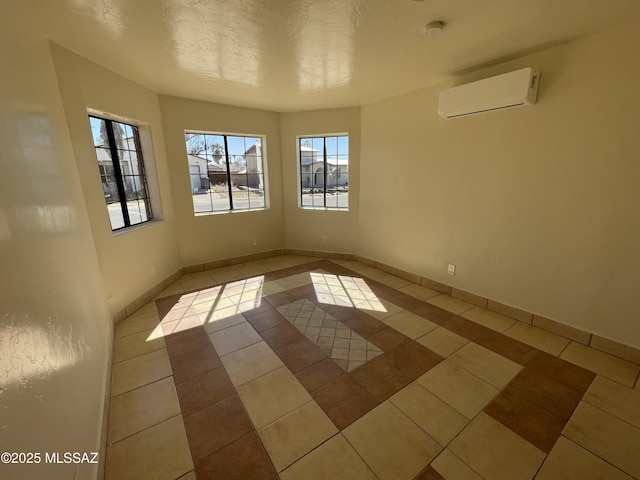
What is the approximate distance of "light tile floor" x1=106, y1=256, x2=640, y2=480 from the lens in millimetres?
1484

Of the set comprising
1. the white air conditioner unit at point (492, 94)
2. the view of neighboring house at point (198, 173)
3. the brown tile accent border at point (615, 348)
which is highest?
the white air conditioner unit at point (492, 94)

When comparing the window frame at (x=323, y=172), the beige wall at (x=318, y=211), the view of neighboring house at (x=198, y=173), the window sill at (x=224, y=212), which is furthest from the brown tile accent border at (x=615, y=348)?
the view of neighboring house at (x=198, y=173)

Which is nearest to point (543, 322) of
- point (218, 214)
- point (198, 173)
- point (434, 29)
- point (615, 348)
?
point (615, 348)

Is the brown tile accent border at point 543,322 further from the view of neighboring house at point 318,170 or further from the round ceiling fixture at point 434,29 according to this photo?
the round ceiling fixture at point 434,29

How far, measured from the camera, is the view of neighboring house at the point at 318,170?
4637mm

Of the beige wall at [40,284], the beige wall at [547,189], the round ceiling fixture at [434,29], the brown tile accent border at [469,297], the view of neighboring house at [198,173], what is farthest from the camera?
the view of neighboring house at [198,173]

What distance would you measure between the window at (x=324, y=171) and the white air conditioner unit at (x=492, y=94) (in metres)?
1.89

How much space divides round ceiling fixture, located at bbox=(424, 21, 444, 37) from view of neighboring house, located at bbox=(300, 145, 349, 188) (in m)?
2.57

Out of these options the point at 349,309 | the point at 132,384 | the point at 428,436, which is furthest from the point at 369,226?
the point at 132,384

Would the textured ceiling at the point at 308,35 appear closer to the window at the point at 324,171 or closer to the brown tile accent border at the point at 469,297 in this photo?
the window at the point at 324,171

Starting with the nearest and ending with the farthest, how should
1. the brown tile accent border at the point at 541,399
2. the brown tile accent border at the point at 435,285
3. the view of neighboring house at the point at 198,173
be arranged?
the brown tile accent border at the point at 541,399 < the brown tile accent border at the point at 435,285 < the view of neighboring house at the point at 198,173

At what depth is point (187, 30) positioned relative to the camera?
6.57 feet

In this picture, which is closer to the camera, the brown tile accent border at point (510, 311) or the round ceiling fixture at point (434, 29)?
the round ceiling fixture at point (434, 29)

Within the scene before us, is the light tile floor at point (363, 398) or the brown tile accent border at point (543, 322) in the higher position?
the brown tile accent border at point (543, 322)
